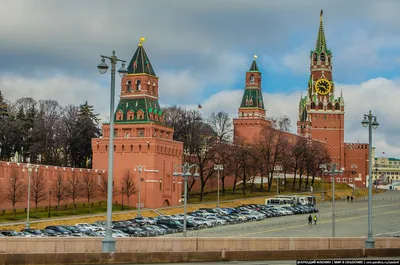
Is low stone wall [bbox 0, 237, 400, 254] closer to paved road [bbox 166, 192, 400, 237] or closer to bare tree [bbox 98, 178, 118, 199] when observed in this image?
paved road [bbox 166, 192, 400, 237]

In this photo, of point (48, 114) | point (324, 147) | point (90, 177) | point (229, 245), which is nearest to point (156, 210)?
point (90, 177)

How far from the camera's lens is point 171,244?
41.2 metres

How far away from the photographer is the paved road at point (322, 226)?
76625 mm

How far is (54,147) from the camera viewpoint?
131 meters

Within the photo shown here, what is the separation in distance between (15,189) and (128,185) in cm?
2012

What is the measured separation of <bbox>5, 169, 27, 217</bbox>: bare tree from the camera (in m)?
87.5

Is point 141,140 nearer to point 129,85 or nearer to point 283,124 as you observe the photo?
point 129,85

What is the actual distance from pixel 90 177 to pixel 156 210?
1019 centimetres

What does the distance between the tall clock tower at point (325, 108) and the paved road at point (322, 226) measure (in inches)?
2518

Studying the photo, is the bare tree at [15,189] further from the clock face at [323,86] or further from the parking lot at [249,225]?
the clock face at [323,86]

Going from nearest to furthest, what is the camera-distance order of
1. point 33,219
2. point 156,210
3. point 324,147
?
point 33,219, point 156,210, point 324,147

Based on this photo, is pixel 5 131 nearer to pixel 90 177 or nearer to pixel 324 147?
pixel 90 177

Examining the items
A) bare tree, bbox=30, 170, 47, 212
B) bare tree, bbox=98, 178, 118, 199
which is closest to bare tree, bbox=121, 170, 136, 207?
bare tree, bbox=98, 178, 118, 199

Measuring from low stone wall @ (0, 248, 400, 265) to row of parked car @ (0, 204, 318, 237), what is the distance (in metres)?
25.7
